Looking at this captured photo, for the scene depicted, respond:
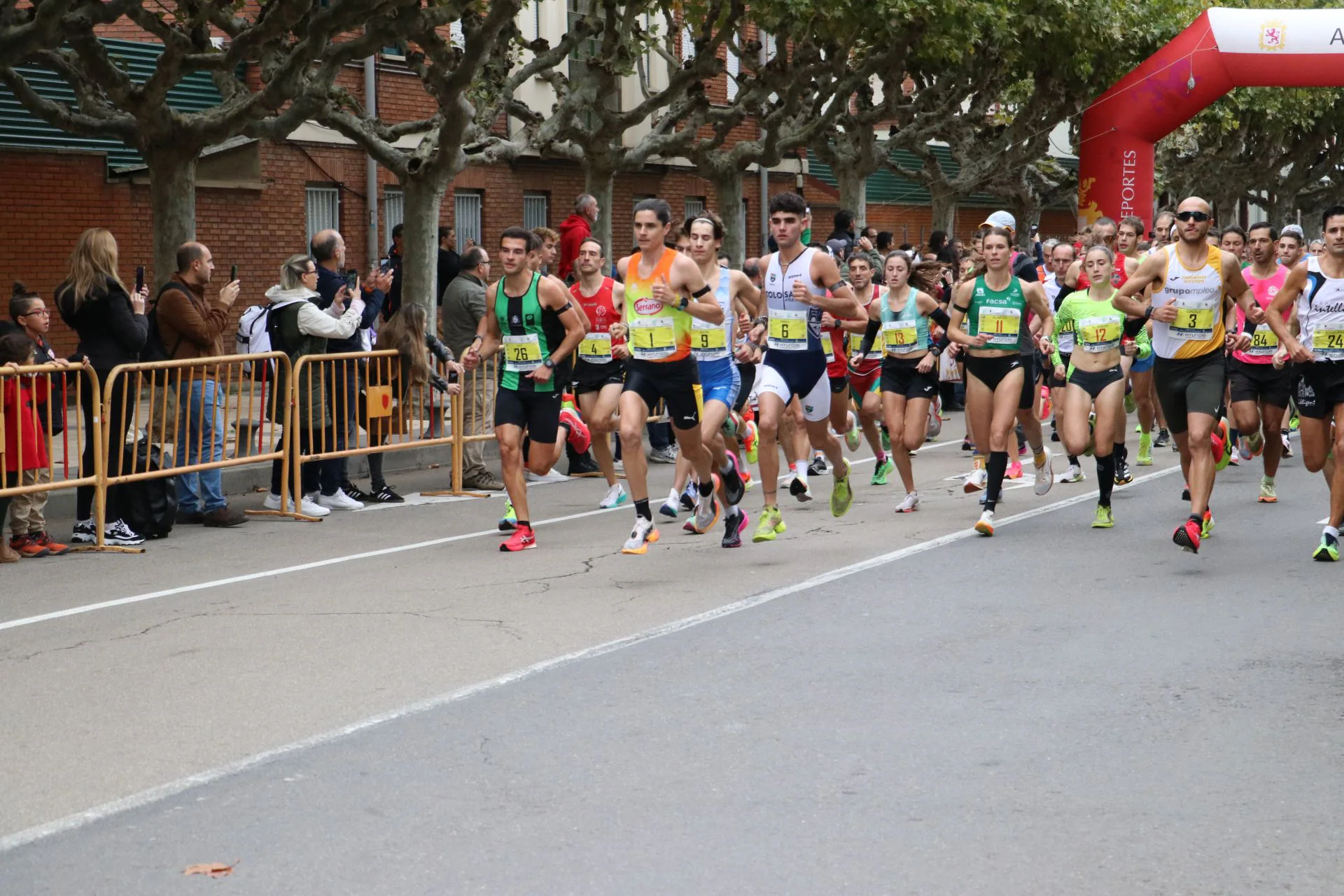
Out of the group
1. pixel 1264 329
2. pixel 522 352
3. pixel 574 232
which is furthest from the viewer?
pixel 574 232

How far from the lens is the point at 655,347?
34.6 feet

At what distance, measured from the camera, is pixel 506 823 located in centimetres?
524

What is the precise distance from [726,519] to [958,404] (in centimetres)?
1230

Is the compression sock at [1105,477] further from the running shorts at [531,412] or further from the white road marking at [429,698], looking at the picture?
the running shorts at [531,412]

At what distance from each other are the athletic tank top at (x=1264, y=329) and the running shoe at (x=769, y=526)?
2953mm

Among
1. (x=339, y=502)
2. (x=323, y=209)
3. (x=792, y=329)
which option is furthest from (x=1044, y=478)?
(x=323, y=209)

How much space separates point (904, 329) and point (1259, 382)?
2.49 metres

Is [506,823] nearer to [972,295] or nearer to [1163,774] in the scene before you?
[1163,774]

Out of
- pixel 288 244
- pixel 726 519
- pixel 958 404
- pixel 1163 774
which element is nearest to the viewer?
pixel 1163 774

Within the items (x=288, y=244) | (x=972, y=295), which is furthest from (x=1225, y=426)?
(x=288, y=244)

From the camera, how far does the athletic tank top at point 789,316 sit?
36.5ft

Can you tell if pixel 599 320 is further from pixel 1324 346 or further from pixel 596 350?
pixel 1324 346

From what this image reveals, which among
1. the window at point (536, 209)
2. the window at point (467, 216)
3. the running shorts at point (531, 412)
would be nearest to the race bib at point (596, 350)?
the running shorts at point (531, 412)

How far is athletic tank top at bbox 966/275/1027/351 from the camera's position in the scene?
39.1 ft
